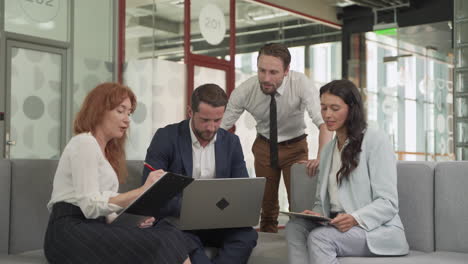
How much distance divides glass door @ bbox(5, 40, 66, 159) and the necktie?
318cm

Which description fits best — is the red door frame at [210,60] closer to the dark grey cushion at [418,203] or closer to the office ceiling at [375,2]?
the office ceiling at [375,2]

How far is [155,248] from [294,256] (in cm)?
68

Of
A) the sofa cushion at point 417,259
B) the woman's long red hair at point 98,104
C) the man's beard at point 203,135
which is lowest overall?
the sofa cushion at point 417,259

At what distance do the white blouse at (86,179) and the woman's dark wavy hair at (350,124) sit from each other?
1042 millimetres

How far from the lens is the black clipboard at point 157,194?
89.4 inches

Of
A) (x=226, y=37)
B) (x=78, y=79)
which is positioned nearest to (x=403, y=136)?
(x=226, y=37)

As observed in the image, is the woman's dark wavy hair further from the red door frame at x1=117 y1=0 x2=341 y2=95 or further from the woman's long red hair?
the red door frame at x1=117 y1=0 x2=341 y2=95

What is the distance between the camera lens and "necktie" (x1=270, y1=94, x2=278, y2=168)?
3.91 metres

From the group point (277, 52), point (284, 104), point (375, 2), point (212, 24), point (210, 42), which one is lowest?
point (284, 104)

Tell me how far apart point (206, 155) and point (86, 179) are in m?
0.82

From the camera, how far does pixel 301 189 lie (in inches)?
130

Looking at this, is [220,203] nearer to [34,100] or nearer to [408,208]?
[408,208]

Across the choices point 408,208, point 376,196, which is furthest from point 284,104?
point 376,196

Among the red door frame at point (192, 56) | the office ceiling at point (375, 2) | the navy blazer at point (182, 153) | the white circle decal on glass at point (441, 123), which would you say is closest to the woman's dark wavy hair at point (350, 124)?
the navy blazer at point (182, 153)
